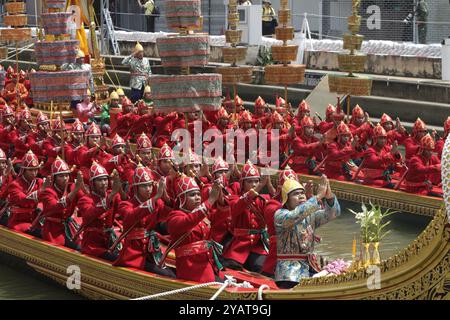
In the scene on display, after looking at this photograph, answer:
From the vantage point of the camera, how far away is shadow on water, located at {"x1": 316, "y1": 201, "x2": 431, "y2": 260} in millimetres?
10898

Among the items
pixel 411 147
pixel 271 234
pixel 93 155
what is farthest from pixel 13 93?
pixel 271 234

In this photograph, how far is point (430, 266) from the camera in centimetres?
559

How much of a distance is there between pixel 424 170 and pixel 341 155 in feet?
4.55

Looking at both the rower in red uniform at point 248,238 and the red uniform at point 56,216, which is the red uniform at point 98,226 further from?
the rower in red uniform at point 248,238

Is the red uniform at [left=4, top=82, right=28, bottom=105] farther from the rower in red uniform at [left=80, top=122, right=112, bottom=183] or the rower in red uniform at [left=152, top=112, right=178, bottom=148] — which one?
the rower in red uniform at [left=80, top=122, right=112, bottom=183]

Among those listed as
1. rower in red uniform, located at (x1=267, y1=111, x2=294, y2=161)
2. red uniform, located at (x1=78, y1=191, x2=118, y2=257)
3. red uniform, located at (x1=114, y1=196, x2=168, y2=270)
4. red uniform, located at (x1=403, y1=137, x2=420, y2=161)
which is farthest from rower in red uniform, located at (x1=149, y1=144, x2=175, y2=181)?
red uniform, located at (x1=403, y1=137, x2=420, y2=161)

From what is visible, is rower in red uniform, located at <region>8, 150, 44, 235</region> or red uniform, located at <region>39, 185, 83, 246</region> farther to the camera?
rower in red uniform, located at <region>8, 150, 44, 235</region>

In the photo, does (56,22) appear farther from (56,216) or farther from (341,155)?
(56,216)

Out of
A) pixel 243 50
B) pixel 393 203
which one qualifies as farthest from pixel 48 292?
pixel 243 50

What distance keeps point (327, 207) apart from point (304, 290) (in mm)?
750

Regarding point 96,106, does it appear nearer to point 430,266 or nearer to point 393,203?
point 393,203

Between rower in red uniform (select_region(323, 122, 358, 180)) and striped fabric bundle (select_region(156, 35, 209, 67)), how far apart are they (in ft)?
9.11

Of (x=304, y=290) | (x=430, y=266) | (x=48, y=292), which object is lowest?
(x=48, y=292)

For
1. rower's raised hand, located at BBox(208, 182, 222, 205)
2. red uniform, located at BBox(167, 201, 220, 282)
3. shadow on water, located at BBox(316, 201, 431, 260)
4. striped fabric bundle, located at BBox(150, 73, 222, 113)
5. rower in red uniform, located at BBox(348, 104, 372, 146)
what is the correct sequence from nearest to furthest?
rower's raised hand, located at BBox(208, 182, 222, 205), red uniform, located at BBox(167, 201, 220, 282), striped fabric bundle, located at BBox(150, 73, 222, 113), shadow on water, located at BBox(316, 201, 431, 260), rower in red uniform, located at BBox(348, 104, 372, 146)
